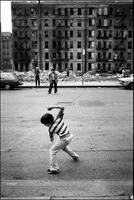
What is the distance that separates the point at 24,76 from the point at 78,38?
3725 centimetres

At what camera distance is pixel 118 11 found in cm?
6191

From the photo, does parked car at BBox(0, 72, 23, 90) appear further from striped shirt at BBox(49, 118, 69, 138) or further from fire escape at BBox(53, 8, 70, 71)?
fire escape at BBox(53, 8, 70, 71)

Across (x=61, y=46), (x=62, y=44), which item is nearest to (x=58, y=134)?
(x=62, y=44)

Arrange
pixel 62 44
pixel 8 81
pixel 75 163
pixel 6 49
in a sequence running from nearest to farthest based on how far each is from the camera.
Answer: pixel 75 163, pixel 8 81, pixel 62 44, pixel 6 49

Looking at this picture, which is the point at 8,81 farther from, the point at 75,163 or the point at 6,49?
the point at 6,49

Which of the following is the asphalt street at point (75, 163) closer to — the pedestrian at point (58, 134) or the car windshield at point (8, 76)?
the pedestrian at point (58, 134)

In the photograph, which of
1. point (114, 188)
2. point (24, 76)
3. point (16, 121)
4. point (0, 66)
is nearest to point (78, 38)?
point (0, 66)

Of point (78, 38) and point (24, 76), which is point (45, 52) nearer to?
point (78, 38)

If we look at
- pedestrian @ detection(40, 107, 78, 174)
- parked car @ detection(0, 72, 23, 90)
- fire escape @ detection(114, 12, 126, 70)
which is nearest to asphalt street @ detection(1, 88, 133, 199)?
pedestrian @ detection(40, 107, 78, 174)

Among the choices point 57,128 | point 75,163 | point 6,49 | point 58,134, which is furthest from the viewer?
point 6,49

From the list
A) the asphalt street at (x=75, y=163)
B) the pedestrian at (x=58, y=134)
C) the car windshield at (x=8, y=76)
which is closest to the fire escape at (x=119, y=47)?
the car windshield at (x=8, y=76)

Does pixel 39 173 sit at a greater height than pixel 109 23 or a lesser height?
lesser

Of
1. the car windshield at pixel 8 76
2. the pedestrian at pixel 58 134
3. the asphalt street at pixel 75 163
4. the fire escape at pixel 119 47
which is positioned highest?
the fire escape at pixel 119 47

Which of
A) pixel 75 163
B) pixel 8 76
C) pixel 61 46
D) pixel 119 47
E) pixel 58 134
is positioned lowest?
pixel 75 163
